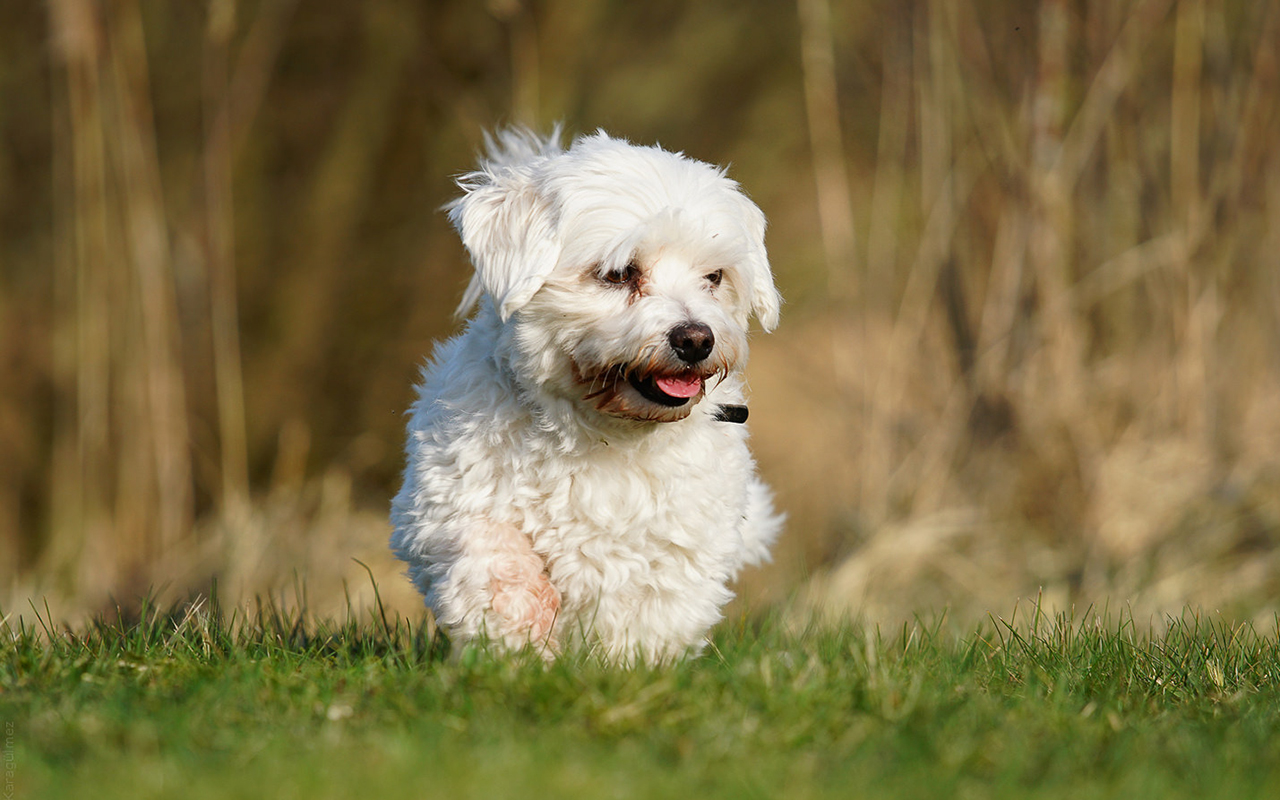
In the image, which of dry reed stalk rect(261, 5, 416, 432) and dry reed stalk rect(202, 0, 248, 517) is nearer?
dry reed stalk rect(202, 0, 248, 517)

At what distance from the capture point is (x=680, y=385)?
3.45m

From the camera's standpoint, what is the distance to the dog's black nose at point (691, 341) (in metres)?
3.37

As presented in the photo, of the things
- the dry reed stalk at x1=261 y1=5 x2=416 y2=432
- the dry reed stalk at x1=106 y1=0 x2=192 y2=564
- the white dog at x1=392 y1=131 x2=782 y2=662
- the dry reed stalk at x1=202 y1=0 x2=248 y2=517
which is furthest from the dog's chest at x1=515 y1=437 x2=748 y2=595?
the dry reed stalk at x1=261 y1=5 x2=416 y2=432

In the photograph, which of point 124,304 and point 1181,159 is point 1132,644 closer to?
point 1181,159

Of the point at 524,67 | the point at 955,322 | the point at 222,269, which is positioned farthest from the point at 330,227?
the point at 955,322

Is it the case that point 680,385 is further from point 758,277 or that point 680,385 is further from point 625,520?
point 758,277

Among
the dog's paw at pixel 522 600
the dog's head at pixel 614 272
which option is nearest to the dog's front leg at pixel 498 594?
the dog's paw at pixel 522 600

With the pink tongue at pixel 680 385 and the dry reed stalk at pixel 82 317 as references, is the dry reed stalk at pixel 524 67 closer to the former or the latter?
the dry reed stalk at pixel 82 317

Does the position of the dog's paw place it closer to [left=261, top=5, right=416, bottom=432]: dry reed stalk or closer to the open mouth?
the open mouth

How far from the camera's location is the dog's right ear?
11.7 ft

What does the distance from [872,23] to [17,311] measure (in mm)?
4949

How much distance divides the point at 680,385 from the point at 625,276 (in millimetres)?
357

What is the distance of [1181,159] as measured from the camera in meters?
6.19

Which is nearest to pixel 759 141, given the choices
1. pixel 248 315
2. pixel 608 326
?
pixel 248 315
